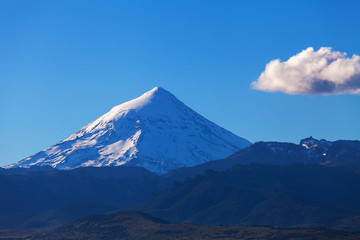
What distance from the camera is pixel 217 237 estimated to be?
179 metres

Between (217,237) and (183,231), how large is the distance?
50.7ft

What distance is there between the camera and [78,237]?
7869 inches

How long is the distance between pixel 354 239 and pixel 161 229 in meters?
57.9

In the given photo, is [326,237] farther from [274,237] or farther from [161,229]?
[161,229]

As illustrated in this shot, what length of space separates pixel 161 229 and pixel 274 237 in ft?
Result: 123

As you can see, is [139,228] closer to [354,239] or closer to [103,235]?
[103,235]

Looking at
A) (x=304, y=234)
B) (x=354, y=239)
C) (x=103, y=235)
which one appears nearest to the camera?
(x=354, y=239)

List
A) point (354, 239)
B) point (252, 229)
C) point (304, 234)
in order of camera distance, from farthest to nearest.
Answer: point (252, 229)
point (304, 234)
point (354, 239)

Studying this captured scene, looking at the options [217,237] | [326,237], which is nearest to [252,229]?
[217,237]

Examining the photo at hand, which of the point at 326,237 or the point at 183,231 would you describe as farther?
the point at 183,231

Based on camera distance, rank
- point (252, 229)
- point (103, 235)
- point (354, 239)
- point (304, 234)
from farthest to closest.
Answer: point (103, 235) < point (252, 229) < point (304, 234) < point (354, 239)

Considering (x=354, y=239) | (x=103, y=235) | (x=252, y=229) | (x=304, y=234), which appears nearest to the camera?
(x=354, y=239)

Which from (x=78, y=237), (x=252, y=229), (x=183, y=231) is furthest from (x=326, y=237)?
(x=78, y=237)

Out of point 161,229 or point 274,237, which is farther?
point 161,229
